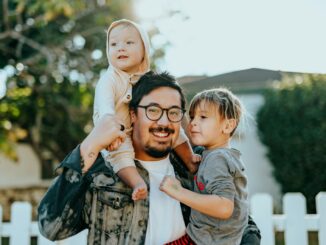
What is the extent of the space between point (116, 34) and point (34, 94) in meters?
8.71

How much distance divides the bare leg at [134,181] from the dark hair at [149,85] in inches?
11.9

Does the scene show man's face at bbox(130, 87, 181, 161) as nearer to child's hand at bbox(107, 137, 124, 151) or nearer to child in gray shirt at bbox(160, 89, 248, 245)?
child in gray shirt at bbox(160, 89, 248, 245)

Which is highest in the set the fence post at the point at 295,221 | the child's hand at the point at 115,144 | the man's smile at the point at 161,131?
→ the man's smile at the point at 161,131

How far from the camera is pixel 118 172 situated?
7.66 ft

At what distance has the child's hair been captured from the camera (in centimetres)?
229

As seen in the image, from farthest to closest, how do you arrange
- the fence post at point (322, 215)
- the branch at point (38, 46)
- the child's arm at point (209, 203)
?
the branch at point (38, 46) < the fence post at point (322, 215) < the child's arm at point (209, 203)

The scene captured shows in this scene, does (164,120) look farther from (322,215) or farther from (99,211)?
(322,215)

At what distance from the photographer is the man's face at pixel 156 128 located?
237 centimetres

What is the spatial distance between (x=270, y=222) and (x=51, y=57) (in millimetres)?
6371

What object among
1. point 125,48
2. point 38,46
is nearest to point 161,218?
point 125,48

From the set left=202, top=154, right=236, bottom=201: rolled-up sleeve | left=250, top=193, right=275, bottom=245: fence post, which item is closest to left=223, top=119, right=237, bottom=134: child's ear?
left=202, top=154, right=236, bottom=201: rolled-up sleeve

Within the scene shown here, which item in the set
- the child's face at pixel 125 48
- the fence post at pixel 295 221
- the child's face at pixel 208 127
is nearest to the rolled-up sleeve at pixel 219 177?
the child's face at pixel 208 127

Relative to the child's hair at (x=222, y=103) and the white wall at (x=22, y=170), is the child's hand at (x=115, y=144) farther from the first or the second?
the white wall at (x=22, y=170)

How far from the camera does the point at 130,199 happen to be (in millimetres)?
2396
